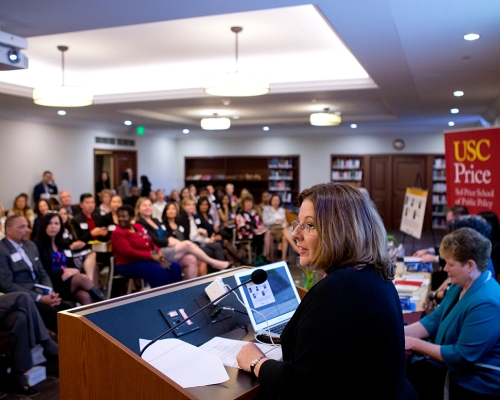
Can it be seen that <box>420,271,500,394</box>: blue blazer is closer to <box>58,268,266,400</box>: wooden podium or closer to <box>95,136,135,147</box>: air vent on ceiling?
<box>58,268,266,400</box>: wooden podium

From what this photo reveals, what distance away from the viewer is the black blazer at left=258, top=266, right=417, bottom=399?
134 centimetres

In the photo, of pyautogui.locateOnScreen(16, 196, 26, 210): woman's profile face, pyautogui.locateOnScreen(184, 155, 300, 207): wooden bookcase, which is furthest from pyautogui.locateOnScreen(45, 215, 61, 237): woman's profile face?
pyautogui.locateOnScreen(184, 155, 300, 207): wooden bookcase

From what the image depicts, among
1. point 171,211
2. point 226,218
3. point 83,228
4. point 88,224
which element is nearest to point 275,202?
point 226,218

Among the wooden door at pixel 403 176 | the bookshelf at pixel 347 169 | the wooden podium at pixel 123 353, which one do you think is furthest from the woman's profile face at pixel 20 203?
the wooden door at pixel 403 176

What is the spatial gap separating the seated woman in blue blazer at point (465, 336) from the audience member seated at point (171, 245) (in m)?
4.23

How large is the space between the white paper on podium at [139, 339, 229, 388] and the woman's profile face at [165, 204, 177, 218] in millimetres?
5043

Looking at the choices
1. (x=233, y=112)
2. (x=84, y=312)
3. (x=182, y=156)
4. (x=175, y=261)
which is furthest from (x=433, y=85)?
(x=182, y=156)

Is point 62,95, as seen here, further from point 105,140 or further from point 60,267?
point 105,140

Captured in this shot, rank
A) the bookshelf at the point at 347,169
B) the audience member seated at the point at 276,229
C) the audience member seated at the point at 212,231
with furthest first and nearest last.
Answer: the bookshelf at the point at 347,169 < the audience member seated at the point at 276,229 < the audience member seated at the point at 212,231

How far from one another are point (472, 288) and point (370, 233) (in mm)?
1348

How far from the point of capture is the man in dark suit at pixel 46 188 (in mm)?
10398

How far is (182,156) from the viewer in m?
15.9

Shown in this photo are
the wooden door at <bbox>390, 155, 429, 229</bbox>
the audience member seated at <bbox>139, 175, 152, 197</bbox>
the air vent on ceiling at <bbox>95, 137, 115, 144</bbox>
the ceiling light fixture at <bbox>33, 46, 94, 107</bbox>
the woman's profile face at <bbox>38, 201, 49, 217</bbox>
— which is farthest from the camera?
the wooden door at <bbox>390, 155, 429, 229</bbox>

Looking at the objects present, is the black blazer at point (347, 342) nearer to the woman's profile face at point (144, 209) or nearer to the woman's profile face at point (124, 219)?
the woman's profile face at point (124, 219)
